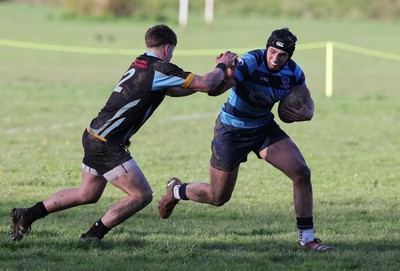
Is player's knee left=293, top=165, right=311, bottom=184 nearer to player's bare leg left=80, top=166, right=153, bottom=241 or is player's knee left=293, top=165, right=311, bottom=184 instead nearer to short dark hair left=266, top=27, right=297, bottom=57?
short dark hair left=266, top=27, right=297, bottom=57

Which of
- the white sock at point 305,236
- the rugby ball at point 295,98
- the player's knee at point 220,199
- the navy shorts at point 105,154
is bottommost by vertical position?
the white sock at point 305,236

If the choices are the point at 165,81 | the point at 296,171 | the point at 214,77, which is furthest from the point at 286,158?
the point at 165,81

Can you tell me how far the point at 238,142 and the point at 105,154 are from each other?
1.43 meters

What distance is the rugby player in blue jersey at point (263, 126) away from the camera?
8.40m

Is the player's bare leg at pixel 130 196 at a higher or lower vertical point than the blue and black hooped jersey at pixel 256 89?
lower

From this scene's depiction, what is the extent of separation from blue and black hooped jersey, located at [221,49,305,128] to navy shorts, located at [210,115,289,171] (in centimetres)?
6

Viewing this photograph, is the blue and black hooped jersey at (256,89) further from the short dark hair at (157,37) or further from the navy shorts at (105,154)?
the navy shorts at (105,154)

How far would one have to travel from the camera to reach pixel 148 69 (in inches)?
311

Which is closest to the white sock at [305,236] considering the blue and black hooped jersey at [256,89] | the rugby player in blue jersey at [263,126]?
the rugby player in blue jersey at [263,126]

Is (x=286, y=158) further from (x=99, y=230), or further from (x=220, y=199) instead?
(x=99, y=230)

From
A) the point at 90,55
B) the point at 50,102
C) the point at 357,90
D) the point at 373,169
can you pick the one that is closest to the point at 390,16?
the point at 90,55

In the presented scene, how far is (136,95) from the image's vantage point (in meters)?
7.93

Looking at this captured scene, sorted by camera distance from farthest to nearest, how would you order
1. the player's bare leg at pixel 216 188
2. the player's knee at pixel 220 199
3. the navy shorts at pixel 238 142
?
1. the player's knee at pixel 220 199
2. the player's bare leg at pixel 216 188
3. the navy shorts at pixel 238 142

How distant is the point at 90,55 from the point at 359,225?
27.5m
